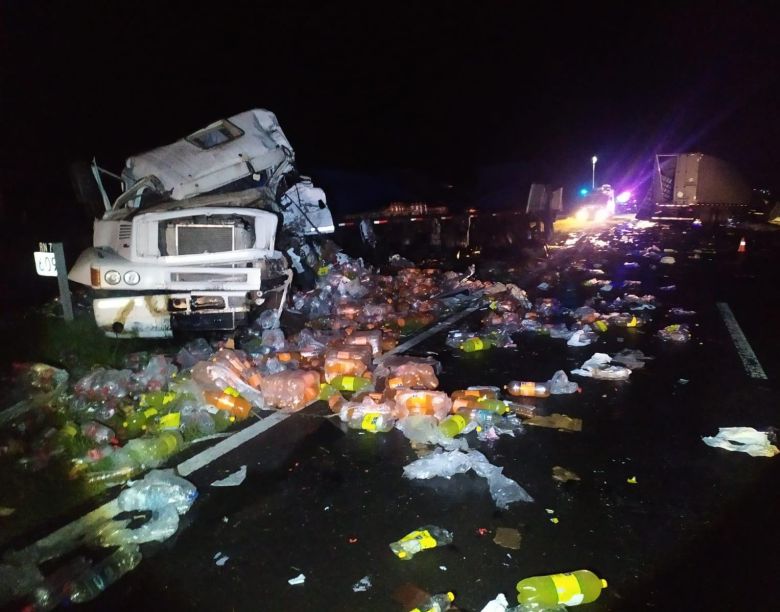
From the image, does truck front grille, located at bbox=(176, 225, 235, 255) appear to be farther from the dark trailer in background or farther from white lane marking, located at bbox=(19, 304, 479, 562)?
the dark trailer in background

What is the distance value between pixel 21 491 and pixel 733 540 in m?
4.48

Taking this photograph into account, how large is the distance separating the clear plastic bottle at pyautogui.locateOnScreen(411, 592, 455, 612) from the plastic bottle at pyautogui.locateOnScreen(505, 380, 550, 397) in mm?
2793

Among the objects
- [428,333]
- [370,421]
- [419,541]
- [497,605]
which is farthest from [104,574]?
[428,333]

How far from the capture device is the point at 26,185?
57.5 feet

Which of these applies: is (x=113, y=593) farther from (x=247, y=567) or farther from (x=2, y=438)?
(x=2, y=438)

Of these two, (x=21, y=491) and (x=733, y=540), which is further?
(x=21, y=491)

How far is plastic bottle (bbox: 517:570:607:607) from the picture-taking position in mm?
2590

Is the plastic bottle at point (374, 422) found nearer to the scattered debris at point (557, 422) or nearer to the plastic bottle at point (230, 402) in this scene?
the plastic bottle at point (230, 402)

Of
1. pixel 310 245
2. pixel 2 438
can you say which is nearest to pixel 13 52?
pixel 310 245

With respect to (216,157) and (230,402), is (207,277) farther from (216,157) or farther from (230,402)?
(216,157)

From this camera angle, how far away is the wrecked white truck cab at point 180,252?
591 centimetres

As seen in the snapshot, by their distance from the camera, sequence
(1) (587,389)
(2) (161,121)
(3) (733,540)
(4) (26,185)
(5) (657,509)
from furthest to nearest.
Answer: (2) (161,121) → (4) (26,185) → (1) (587,389) → (5) (657,509) → (3) (733,540)

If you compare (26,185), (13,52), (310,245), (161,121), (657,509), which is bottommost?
(657,509)

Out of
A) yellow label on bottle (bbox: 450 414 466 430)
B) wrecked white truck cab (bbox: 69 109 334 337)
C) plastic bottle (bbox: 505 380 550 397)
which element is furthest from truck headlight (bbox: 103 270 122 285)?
plastic bottle (bbox: 505 380 550 397)
